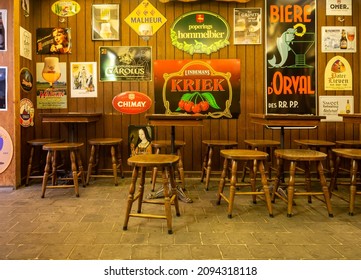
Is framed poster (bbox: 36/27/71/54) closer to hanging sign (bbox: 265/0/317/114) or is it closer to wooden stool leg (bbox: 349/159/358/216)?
hanging sign (bbox: 265/0/317/114)

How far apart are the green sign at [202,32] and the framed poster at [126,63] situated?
0.56 metres

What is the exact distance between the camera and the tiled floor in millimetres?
2254

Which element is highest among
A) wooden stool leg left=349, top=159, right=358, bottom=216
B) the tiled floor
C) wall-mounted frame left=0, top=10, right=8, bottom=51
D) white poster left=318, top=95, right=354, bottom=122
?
wall-mounted frame left=0, top=10, right=8, bottom=51

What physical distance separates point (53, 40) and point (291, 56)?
3.45 metres

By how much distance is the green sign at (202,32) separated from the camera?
15.9 feet

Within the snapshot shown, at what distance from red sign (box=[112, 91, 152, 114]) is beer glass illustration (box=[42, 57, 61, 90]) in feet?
3.06

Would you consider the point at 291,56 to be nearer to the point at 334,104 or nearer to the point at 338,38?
the point at 338,38

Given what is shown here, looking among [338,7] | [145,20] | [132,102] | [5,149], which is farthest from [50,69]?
[338,7]

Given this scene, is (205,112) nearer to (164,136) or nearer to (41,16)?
(164,136)

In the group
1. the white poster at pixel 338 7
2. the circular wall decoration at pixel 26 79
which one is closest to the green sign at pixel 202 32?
the white poster at pixel 338 7

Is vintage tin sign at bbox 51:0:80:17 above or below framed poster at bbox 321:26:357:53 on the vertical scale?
above

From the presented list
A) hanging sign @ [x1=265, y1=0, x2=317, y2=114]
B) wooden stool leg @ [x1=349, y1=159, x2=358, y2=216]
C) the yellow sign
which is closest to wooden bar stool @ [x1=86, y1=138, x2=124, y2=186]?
the yellow sign

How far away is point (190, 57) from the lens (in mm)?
4875

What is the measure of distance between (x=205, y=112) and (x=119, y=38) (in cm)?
165
